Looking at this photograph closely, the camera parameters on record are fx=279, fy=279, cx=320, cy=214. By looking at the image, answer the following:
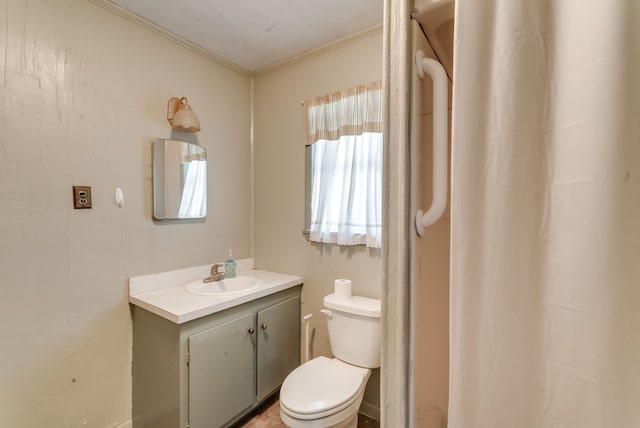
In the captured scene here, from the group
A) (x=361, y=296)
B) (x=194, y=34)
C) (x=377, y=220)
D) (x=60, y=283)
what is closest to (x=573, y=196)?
(x=377, y=220)

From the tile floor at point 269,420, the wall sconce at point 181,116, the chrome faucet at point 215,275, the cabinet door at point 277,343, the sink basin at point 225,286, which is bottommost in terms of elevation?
the tile floor at point 269,420

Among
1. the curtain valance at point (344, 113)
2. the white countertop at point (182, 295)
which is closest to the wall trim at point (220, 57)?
the curtain valance at point (344, 113)

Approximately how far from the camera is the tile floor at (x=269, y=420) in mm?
1692

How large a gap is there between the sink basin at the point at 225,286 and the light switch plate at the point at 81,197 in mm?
705

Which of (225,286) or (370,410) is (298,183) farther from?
(370,410)

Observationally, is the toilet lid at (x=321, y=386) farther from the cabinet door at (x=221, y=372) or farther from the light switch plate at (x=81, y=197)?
the light switch plate at (x=81, y=197)

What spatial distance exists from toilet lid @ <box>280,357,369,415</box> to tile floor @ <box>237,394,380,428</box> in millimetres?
463

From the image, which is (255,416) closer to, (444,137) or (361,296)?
(361,296)

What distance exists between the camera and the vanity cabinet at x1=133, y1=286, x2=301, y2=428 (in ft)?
4.52

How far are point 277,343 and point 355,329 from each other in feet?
1.95

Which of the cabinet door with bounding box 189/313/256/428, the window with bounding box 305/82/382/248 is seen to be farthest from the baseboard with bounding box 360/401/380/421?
the window with bounding box 305/82/382/248

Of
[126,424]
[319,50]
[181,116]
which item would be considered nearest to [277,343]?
[126,424]

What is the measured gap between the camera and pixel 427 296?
2.83 feet

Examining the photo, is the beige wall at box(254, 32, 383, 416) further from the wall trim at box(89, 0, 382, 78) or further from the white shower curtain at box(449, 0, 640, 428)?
the white shower curtain at box(449, 0, 640, 428)
